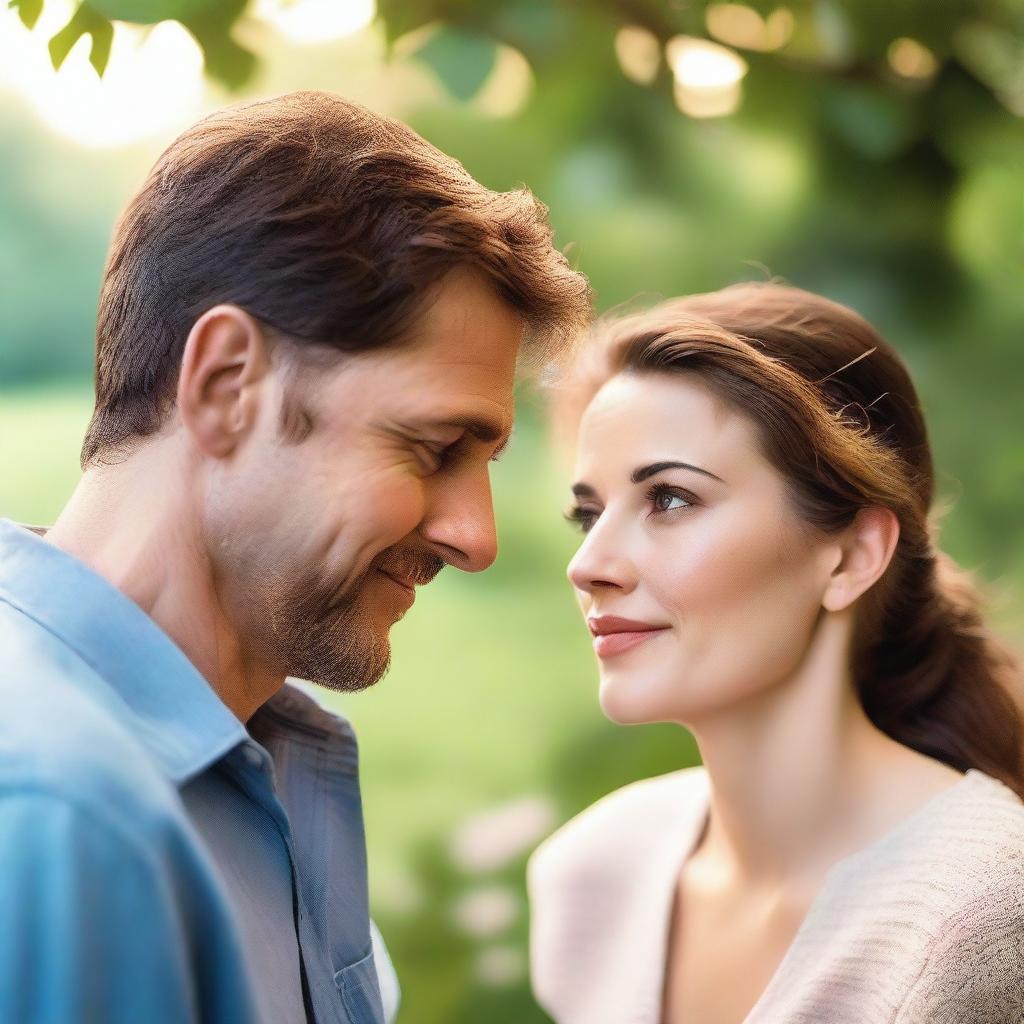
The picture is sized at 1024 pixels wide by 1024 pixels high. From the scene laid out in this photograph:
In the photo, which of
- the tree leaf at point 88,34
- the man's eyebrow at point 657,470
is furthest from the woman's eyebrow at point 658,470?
the tree leaf at point 88,34

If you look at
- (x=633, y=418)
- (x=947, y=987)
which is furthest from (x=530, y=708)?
(x=947, y=987)

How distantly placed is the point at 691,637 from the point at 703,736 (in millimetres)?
162

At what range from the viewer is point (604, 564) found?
1.52m

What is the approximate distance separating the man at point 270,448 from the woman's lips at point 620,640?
36 cm

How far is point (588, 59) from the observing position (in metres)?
2.04

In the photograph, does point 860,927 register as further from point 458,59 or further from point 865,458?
point 458,59

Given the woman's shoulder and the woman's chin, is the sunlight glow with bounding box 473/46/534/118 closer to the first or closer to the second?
the woman's chin

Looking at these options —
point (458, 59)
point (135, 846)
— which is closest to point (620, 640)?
point (135, 846)

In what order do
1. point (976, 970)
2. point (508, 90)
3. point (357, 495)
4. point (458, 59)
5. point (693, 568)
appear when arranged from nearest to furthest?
point (357, 495), point (976, 970), point (693, 568), point (458, 59), point (508, 90)

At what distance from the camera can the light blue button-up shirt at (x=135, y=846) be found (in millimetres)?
802

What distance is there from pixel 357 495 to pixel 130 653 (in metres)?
0.23

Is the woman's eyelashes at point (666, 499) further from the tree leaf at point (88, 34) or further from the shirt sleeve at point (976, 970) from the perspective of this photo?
the tree leaf at point (88, 34)

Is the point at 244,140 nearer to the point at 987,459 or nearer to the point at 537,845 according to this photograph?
the point at 537,845

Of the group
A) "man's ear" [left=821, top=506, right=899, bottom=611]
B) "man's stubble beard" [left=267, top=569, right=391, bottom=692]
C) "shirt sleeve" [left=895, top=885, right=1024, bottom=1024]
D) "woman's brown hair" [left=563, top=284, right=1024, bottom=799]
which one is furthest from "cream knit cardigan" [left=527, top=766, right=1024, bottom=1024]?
"man's stubble beard" [left=267, top=569, right=391, bottom=692]
